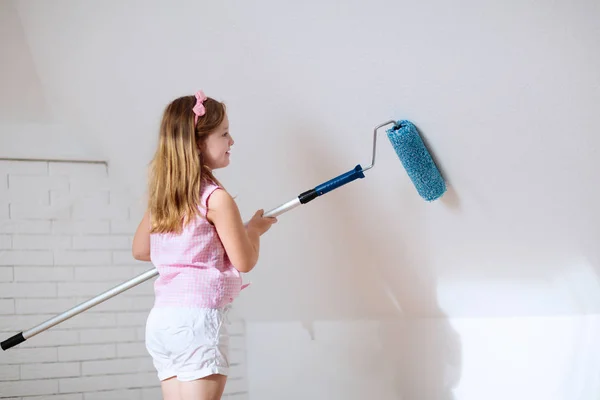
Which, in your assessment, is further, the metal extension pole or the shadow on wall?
the shadow on wall

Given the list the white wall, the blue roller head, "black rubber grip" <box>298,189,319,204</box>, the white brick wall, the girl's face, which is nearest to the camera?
the white wall

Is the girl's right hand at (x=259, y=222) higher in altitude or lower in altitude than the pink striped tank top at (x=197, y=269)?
higher

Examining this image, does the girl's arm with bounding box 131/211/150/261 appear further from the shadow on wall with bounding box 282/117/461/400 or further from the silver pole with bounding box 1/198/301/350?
the shadow on wall with bounding box 282/117/461/400

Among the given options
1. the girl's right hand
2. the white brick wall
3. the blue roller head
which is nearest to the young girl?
the girl's right hand

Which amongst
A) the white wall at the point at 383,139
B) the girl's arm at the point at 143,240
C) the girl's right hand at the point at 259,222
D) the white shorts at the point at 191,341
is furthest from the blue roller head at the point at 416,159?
the girl's arm at the point at 143,240

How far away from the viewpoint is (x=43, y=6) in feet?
7.42

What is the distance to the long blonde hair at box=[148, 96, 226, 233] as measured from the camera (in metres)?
1.48

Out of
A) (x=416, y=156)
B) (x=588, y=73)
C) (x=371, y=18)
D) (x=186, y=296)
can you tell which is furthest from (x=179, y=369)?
(x=588, y=73)

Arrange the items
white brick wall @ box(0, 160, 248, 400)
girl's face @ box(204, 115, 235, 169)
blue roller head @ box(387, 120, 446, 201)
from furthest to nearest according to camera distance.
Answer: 1. white brick wall @ box(0, 160, 248, 400)
2. girl's face @ box(204, 115, 235, 169)
3. blue roller head @ box(387, 120, 446, 201)

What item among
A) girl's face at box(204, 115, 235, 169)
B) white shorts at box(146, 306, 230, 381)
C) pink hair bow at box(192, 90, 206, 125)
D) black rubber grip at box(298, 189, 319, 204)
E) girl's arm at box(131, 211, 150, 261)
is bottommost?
white shorts at box(146, 306, 230, 381)

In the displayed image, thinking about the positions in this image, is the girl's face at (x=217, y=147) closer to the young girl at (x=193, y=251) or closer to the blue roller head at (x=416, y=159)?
the young girl at (x=193, y=251)

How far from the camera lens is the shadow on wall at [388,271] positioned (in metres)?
1.67

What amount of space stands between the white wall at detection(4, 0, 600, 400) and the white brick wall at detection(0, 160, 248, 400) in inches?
8.2

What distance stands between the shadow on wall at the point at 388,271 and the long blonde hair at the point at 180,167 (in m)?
0.27
